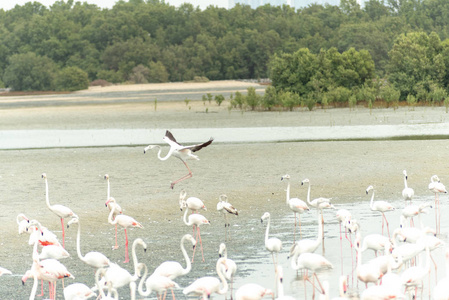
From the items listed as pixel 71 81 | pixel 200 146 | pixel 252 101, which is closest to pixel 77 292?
pixel 200 146

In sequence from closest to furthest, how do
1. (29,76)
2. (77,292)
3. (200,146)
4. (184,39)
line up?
(77,292) < (200,146) < (29,76) < (184,39)

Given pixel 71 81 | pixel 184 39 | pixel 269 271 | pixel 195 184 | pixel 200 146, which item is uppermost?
pixel 184 39

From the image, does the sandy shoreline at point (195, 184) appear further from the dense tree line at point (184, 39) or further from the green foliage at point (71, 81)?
the green foliage at point (71, 81)

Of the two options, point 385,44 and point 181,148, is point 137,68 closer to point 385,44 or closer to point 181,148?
point 385,44

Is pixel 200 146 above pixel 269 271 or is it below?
above

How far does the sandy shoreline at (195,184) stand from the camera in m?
11.4

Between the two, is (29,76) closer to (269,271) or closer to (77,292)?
(269,271)

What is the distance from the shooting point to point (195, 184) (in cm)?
1770

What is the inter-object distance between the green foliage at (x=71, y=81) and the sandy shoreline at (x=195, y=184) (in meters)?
67.8

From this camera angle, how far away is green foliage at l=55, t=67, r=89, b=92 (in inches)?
3612

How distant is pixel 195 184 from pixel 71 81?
3031 inches

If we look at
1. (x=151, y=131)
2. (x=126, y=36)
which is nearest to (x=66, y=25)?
(x=126, y=36)

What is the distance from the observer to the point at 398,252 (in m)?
8.41

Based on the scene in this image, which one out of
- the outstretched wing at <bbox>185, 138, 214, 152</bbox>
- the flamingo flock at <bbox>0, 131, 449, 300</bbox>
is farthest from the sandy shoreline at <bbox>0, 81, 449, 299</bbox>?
the outstretched wing at <bbox>185, 138, 214, 152</bbox>
